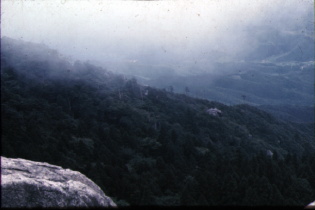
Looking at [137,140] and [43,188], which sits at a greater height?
[43,188]

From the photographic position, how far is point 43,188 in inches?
433

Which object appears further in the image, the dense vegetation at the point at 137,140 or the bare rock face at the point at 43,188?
the dense vegetation at the point at 137,140

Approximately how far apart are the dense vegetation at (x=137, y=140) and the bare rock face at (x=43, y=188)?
30197mm

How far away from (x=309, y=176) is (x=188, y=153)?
78.7ft

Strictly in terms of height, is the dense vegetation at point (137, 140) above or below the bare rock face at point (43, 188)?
below

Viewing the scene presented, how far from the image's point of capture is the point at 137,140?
79.2 m

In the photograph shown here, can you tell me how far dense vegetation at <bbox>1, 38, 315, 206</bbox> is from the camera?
46625 mm

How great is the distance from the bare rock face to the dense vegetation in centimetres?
3020

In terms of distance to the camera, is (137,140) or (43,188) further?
(137,140)

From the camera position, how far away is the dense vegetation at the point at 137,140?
1836 inches

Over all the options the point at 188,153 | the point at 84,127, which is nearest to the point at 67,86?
the point at 84,127

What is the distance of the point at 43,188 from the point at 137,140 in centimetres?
6838

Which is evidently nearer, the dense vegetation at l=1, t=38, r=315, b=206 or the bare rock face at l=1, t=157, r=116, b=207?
the bare rock face at l=1, t=157, r=116, b=207

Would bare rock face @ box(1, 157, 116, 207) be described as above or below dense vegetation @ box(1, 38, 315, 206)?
above
